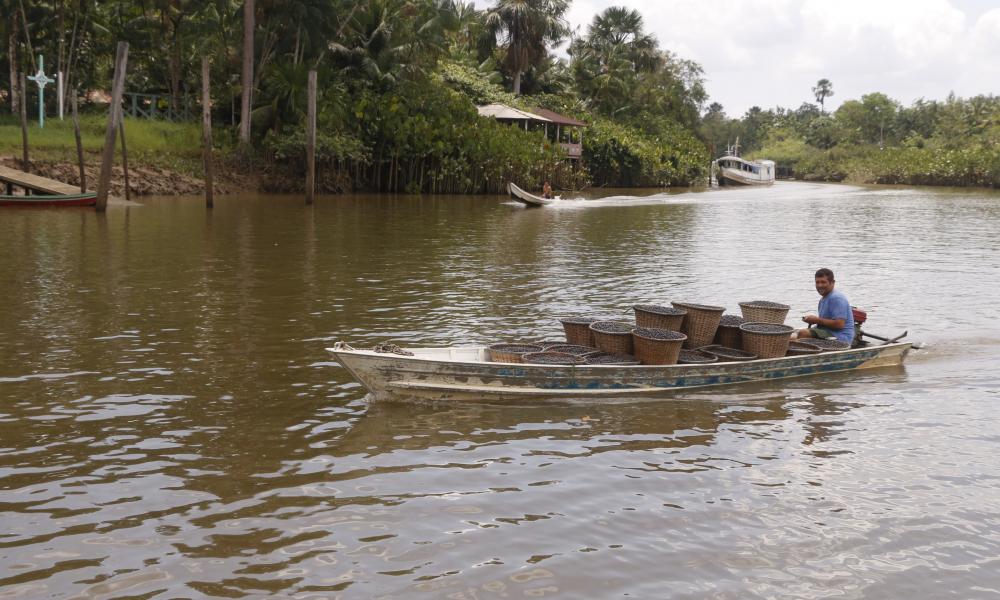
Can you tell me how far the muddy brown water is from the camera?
568cm

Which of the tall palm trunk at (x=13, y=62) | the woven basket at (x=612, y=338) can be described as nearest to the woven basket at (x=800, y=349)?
the woven basket at (x=612, y=338)

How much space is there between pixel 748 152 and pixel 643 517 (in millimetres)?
142970

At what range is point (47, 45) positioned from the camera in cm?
4034

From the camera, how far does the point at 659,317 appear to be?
33.9 ft

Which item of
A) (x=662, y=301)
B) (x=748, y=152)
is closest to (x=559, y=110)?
(x=662, y=301)

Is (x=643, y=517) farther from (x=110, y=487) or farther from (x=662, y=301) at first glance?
(x=662, y=301)

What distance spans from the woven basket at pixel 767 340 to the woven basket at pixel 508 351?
253cm

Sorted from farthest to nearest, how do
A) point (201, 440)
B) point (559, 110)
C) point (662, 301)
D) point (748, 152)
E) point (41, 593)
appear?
point (748, 152), point (559, 110), point (662, 301), point (201, 440), point (41, 593)

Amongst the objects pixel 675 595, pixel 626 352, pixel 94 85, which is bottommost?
pixel 675 595

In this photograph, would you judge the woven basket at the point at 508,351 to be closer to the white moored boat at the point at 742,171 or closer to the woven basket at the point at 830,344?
the woven basket at the point at 830,344

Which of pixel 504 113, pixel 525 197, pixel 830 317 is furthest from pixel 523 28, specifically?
pixel 830 317

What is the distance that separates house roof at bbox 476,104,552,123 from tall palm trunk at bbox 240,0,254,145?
14.6 metres

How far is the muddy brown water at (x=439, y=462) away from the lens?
5.68 m

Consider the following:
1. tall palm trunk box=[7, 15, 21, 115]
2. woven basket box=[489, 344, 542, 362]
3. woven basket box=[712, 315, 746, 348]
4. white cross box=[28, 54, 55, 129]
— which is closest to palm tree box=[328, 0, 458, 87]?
white cross box=[28, 54, 55, 129]
